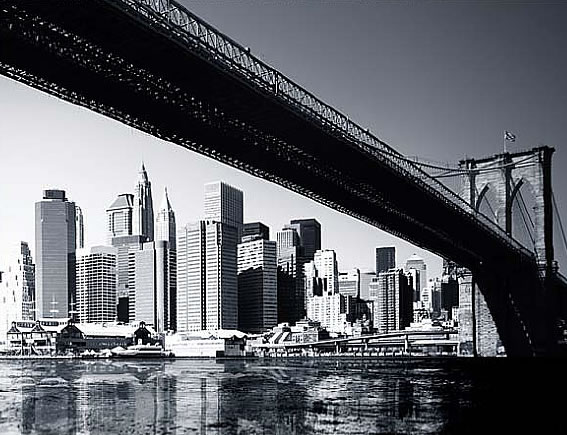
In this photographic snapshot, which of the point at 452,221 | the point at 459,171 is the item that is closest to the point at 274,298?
the point at 459,171

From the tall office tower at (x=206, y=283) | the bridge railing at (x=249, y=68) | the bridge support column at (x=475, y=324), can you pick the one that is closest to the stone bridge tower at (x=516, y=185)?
the bridge support column at (x=475, y=324)

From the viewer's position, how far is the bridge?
79.5 feet

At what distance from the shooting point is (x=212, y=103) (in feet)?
103

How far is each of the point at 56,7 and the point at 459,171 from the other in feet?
175

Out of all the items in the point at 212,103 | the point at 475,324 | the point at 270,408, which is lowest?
the point at 270,408

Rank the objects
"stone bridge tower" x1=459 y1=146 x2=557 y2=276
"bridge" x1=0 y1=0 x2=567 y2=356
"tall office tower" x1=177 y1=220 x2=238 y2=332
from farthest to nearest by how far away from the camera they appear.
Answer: "tall office tower" x1=177 y1=220 x2=238 y2=332 < "stone bridge tower" x1=459 y1=146 x2=557 y2=276 < "bridge" x1=0 y1=0 x2=567 y2=356

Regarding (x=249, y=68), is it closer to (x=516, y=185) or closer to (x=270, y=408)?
(x=270, y=408)

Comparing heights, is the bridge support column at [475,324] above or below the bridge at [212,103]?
below

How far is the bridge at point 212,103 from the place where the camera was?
24234mm

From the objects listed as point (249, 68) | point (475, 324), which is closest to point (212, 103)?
point (249, 68)

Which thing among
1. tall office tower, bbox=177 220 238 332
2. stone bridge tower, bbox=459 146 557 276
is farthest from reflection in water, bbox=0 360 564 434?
tall office tower, bbox=177 220 238 332

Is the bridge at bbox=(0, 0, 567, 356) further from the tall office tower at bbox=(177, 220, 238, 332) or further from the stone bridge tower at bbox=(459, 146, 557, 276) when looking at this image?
the tall office tower at bbox=(177, 220, 238, 332)

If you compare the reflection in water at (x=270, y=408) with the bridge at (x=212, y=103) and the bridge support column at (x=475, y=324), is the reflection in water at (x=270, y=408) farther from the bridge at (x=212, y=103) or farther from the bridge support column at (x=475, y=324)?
the bridge support column at (x=475, y=324)

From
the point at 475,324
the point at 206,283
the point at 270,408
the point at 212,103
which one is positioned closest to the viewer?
the point at 270,408
